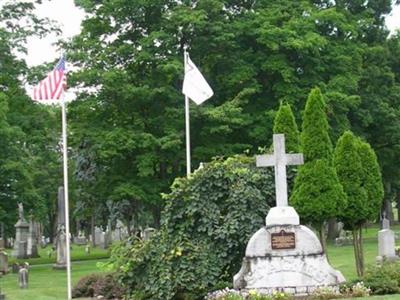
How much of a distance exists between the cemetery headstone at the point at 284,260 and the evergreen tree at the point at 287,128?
265 cm

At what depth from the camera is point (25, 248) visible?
140 ft

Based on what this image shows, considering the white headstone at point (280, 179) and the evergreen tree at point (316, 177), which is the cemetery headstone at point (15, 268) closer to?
the evergreen tree at point (316, 177)

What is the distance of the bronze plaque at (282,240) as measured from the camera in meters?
15.8

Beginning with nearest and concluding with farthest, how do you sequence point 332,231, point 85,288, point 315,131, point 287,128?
1. point 315,131
2. point 287,128
3. point 85,288
4. point 332,231

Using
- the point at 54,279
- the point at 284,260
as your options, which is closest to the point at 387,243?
the point at 284,260

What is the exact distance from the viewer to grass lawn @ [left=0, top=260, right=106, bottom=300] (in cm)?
2055

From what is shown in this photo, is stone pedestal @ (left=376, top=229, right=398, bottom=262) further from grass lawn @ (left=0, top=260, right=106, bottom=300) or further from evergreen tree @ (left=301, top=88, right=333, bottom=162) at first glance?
grass lawn @ (left=0, top=260, right=106, bottom=300)

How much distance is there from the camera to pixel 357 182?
58.5ft

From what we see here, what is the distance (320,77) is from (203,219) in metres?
18.3

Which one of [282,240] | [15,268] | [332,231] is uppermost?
[332,231]

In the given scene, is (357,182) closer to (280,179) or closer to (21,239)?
(280,179)

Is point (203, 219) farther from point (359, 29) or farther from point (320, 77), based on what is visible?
point (359, 29)

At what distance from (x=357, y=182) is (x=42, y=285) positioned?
11688mm

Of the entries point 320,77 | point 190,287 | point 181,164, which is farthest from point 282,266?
point 320,77
